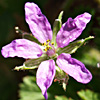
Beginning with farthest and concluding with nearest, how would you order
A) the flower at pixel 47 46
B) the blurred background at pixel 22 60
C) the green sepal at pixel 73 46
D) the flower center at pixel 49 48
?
the blurred background at pixel 22 60, the flower center at pixel 49 48, the green sepal at pixel 73 46, the flower at pixel 47 46

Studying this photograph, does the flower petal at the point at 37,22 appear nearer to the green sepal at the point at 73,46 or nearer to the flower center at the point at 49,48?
the flower center at the point at 49,48

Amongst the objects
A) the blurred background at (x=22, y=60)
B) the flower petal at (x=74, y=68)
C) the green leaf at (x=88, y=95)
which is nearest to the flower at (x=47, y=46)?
the flower petal at (x=74, y=68)

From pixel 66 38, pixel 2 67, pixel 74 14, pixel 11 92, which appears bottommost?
pixel 11 92

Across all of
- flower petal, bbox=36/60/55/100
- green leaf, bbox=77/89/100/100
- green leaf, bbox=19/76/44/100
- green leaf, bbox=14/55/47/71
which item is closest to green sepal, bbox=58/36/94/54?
flower petal, bbox=36/60/55/100

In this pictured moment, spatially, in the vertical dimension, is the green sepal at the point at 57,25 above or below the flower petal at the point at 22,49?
above

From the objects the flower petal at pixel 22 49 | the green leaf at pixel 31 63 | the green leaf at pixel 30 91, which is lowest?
the green leaf at pixel 30 91

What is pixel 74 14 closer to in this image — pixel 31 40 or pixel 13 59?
pixel 31 40

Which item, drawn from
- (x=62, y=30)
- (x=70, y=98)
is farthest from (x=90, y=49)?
(x=62, y=30)
